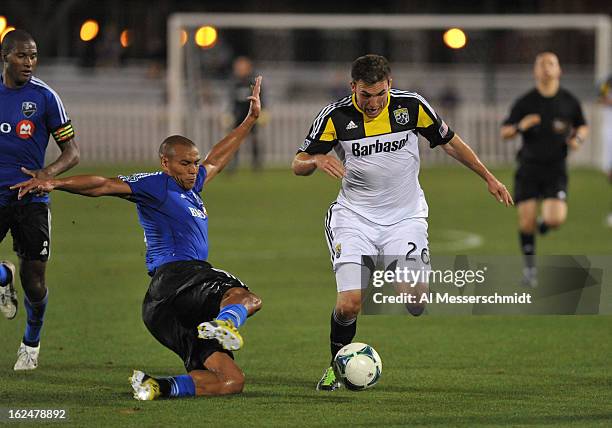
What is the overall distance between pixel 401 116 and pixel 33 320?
3.23 m

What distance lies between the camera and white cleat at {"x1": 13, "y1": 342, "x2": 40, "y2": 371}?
386 inches

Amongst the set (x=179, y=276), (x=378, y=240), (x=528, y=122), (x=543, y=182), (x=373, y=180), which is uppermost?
(x=528, y=122)

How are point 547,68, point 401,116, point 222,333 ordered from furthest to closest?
point 547,68, point 401,116, point 222,333

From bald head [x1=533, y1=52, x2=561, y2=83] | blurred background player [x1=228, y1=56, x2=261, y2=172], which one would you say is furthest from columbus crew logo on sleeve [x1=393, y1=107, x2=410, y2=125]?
blurred background player [x1=228, y1=56, x2=261, y2=172]

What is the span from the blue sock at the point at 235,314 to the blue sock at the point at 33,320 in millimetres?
2218

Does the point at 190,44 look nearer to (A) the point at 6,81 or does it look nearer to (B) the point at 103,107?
(B) the point at 103,107

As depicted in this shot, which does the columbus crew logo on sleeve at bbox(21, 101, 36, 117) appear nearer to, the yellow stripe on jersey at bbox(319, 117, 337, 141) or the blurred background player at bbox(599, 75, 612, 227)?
the yellow stripe on jersey at bbox(319, 117, 337, 141)

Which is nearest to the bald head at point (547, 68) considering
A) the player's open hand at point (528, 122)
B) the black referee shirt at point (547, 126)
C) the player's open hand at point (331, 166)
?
the black referee shirt at point (547, 126)

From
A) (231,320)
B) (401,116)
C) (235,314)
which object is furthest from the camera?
(401,116)

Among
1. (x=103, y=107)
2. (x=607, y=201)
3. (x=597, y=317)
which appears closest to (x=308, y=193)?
(x=607, y=201)

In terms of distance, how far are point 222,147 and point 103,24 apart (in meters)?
32.6

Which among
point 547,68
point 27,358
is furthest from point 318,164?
point 547,68

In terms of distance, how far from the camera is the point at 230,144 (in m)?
9.60

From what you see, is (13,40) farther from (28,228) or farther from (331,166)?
(331,166)
